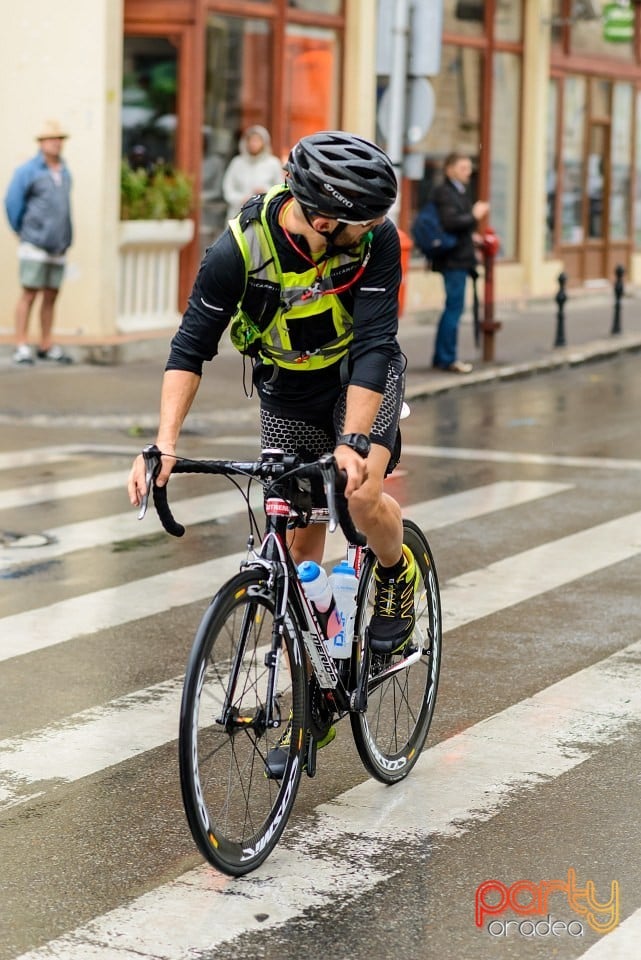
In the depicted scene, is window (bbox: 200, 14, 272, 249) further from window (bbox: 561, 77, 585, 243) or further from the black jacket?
window (bbox: 561, 77, 585, 243)

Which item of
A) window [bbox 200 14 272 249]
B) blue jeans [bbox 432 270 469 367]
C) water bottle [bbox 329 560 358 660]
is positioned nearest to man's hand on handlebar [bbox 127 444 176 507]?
water bottle [bbox 329 560 358 660]

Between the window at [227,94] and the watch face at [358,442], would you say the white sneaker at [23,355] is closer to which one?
the window at [227,94]

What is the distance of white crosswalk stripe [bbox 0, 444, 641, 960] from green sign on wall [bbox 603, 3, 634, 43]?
18795mm

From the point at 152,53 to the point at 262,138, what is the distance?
141cm

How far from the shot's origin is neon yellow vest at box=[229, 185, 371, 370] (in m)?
4.74

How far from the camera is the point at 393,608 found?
207 inches

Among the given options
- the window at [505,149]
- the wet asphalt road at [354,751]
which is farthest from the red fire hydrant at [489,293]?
the window at [505,149]

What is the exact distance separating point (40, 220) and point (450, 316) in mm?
3788

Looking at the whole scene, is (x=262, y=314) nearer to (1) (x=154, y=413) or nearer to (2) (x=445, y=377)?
(1) (x=154, y=413)

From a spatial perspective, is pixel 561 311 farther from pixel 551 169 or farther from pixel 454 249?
pixel 551 169

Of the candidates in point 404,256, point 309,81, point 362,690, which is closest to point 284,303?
point 362,690

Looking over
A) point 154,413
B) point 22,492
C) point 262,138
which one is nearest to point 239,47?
point 262,138

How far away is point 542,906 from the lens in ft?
14.4

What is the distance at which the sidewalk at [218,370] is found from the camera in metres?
14.1
